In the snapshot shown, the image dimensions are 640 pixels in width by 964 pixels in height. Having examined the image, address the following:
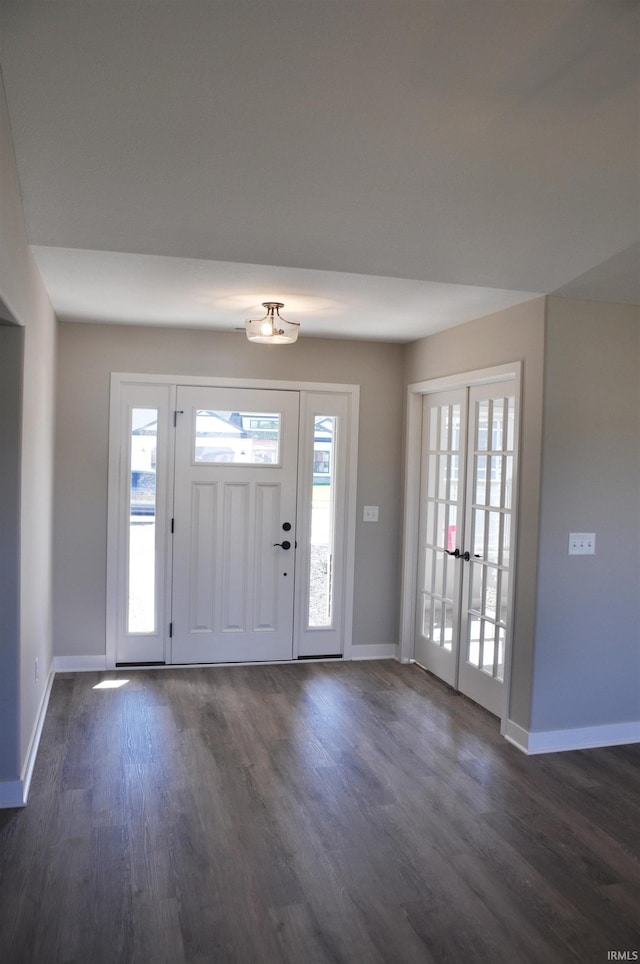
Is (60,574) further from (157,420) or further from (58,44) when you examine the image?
(58,44)

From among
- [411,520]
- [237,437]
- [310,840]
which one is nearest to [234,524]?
[237,437]

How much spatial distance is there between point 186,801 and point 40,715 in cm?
119

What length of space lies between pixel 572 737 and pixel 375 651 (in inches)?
71.6

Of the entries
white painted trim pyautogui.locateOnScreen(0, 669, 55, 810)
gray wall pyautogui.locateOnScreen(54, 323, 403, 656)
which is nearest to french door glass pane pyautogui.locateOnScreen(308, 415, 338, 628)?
gray wall pyautogui.locateOnScreen(54, 323, 403, 656)

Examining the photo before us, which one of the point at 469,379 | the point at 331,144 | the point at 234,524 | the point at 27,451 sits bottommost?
the point at 234,524

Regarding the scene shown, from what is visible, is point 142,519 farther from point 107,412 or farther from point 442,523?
point 442,523

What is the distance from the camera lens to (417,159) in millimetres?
2621

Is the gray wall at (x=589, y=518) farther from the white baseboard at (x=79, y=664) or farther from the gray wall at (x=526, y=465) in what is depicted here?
the white baseboard at (x=79, y=664)

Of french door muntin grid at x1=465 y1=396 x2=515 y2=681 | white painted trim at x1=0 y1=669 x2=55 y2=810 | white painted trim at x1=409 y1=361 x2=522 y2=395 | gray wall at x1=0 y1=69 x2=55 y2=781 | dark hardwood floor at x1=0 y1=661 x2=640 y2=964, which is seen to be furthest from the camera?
french door muntin grid at x1=465 y1=396 x2=515 y2=681

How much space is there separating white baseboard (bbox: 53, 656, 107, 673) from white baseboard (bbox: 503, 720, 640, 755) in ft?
8.78

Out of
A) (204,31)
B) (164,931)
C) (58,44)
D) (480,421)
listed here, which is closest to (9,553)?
(164,931)

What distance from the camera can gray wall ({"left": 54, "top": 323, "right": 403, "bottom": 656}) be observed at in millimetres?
4703

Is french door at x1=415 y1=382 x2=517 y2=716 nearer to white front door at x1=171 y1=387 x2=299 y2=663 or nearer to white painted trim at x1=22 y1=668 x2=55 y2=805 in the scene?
white front door at x1=171 y1=387 x2=299 y2=663

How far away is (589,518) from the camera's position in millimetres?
3699
